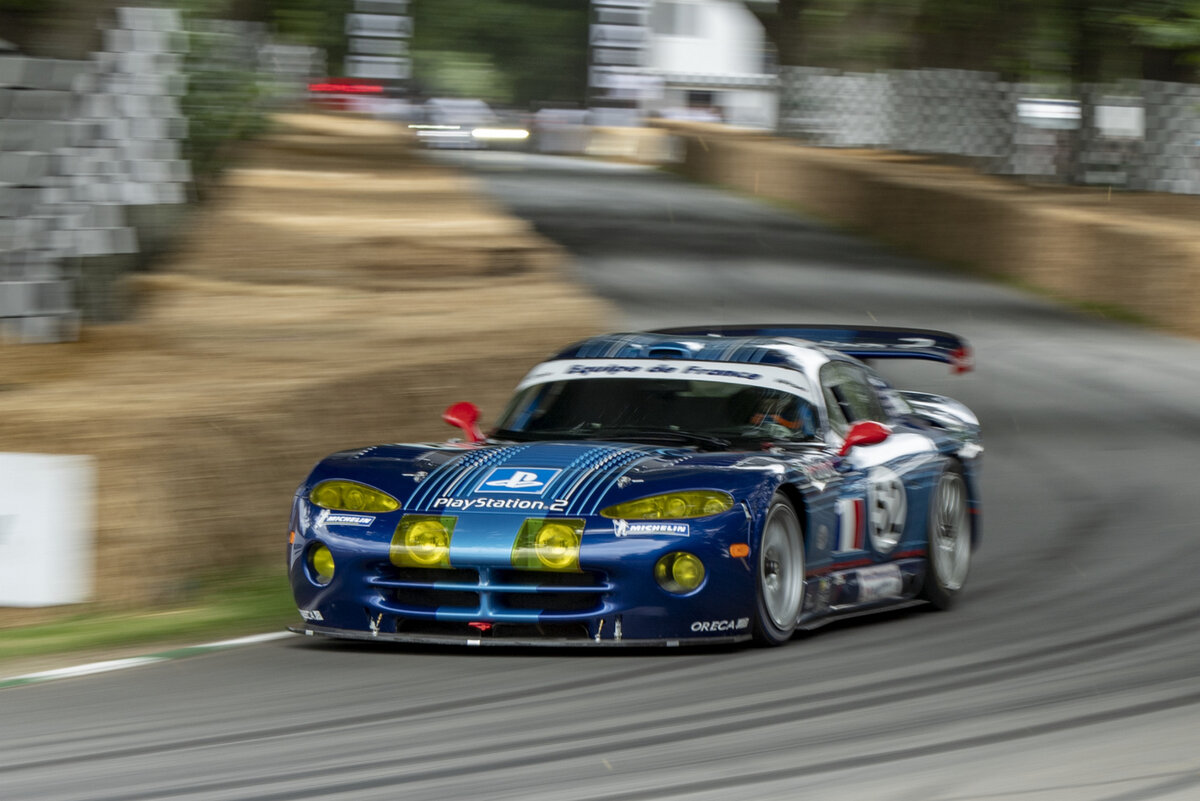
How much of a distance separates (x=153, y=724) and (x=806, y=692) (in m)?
2.04

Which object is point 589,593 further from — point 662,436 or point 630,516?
point 662,436

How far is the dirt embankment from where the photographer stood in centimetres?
821

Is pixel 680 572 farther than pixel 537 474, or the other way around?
pixel 537 474

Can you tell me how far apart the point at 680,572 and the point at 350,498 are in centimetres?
128

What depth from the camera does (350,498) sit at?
23.2ft

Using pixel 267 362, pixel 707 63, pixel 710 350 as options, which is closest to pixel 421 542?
pixel 710 350

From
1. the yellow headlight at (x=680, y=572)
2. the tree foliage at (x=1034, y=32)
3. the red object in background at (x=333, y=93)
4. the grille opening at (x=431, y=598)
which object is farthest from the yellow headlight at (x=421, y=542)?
the red object in background at (x=333, y=93)

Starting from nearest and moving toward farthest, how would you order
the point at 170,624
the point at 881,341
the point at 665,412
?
1. the point at 170,624
2. the point at 665,412
3. the point at 881,341

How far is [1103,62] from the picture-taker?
92.5ft

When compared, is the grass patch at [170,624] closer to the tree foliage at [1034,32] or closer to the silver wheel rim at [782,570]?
the silver wheel rim at [782,570]

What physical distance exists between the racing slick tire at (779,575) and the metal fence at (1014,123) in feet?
71.2

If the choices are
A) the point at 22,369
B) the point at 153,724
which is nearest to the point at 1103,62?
the point at 22,369

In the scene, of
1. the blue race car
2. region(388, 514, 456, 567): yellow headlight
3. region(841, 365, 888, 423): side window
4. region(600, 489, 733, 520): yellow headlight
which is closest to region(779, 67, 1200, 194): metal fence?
region(841, 365, 888, 423): side window

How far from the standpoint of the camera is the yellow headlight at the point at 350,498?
Answer: 6973 millimetres
